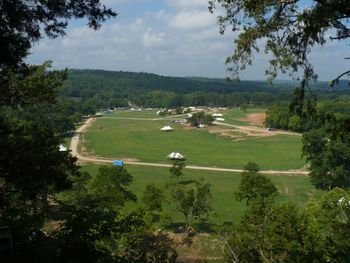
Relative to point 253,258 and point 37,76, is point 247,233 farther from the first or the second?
point 37,76

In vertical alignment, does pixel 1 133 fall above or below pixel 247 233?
above

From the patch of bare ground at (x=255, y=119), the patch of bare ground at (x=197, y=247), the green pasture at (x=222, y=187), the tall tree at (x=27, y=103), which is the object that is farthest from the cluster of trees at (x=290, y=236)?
the patch of bare ground at (x=255, y=119)

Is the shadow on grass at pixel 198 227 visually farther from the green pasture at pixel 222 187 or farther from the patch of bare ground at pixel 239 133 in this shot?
the patch of bare ground at pixel 239 133

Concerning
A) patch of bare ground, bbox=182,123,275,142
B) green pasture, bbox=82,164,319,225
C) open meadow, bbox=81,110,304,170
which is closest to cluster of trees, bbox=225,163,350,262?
green pasture, bbox=82,164,319,225

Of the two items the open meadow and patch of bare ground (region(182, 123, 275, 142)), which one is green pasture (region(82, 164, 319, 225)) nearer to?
the open meadow

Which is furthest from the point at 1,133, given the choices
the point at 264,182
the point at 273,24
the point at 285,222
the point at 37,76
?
the point at 264,182
